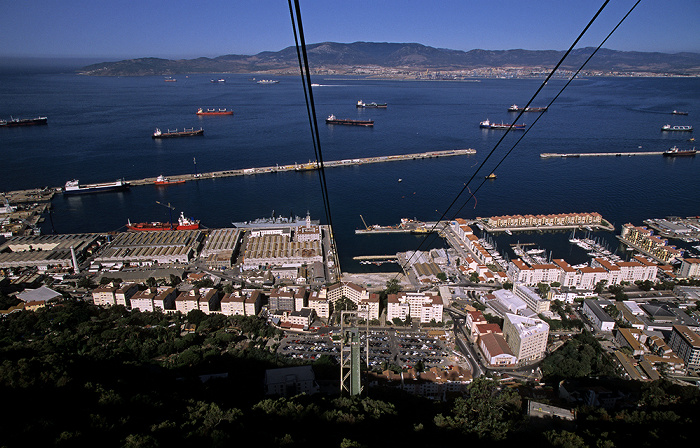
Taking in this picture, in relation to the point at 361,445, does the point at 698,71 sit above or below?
above

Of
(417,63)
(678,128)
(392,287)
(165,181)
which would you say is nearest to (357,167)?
(165,181)

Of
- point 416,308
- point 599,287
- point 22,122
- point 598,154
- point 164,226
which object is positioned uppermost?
point 22,122

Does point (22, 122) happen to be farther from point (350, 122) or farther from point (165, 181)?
point (350, 122)

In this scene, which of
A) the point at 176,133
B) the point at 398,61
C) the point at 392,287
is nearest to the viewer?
the point at 392,287

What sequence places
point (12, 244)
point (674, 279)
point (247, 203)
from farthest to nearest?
point (247, 203) < point (12, 244) < point (674, 279)

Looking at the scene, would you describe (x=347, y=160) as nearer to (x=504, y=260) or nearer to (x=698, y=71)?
(x=504, y=260)

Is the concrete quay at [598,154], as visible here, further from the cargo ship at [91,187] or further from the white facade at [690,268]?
the cargo ship at [91,187]

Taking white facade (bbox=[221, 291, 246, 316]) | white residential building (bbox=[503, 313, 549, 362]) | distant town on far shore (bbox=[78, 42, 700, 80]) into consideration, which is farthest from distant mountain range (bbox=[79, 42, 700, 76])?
white facade (bbox=[221, 291, 246, 316])

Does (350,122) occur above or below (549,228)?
above

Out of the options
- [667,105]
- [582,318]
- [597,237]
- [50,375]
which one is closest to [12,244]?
[50,375]
